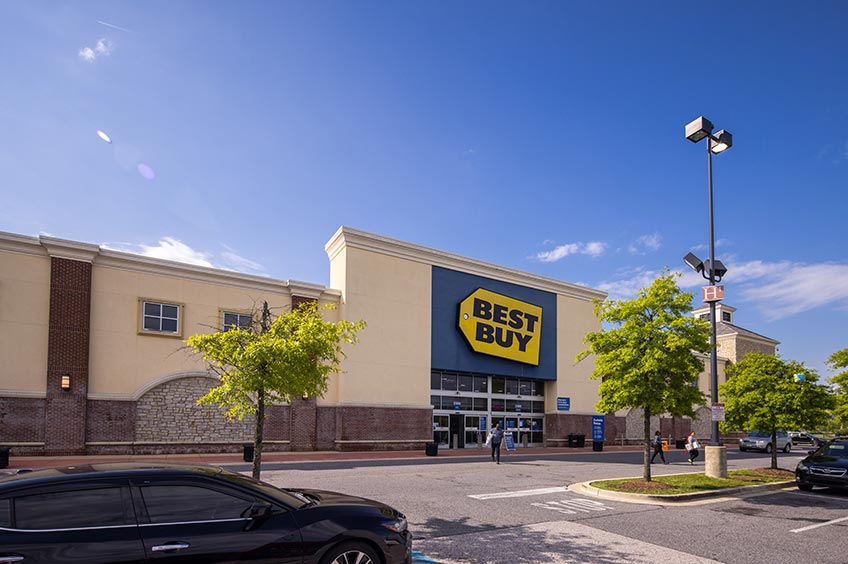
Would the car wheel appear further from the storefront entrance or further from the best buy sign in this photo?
the best buy sign

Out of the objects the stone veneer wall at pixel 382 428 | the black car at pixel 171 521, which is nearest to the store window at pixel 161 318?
the stone veneer wall at pixel 382 428

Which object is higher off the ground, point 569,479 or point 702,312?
point 702,312

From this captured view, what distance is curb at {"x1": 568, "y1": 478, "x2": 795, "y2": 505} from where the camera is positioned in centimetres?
1329

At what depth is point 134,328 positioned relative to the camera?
23.2 m

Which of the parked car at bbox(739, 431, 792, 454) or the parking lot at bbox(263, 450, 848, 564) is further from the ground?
the parking lot at bbox(263, 450, 848, 564)

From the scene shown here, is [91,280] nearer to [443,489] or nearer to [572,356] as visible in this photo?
[443,489]

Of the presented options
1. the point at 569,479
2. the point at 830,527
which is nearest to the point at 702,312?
the point at 569,479

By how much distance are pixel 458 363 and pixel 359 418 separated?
6.97 meters

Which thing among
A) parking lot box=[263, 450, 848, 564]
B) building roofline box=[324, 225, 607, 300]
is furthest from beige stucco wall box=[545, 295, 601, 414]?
parking lot box=[263, 450, 848, 564]

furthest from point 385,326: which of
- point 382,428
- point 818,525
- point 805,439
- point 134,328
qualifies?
point 805,439

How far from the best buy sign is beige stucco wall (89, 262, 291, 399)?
552 inches

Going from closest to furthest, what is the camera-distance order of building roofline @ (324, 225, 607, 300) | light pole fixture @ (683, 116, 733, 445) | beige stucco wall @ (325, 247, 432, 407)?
light pole fixture @ (683, 116, 733, 445) → beige stucco wall @ (325, 247, 432, 407) → building roofline @ (324, 225, 607, 300)

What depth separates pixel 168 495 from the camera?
4.79 m

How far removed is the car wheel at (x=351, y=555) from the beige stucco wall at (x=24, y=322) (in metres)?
20.6
